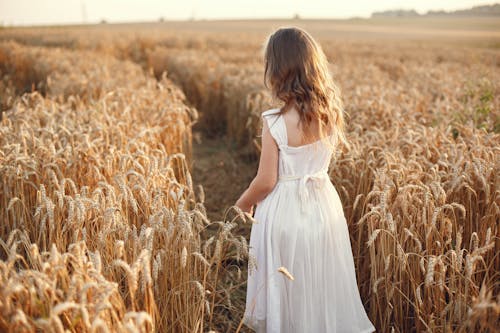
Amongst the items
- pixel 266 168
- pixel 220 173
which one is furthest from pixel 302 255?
pixel 220 173

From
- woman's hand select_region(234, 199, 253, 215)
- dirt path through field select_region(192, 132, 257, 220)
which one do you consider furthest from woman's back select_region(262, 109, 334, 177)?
dirt path through field select_region(192, 132, 257, 220)

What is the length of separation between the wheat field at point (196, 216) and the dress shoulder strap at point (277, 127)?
0.44 metres

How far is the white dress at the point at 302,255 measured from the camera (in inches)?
86.1

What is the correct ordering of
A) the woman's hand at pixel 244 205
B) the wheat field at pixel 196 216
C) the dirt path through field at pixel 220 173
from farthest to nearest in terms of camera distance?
the dirt path through field at pixel 220 173 → the woman's hand at pixel 244 205 → the wheat field at pixel 196 216

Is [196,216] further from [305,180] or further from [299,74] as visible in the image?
[299,74]

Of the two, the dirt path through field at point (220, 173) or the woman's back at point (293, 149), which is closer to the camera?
the woman's back at point (293, 149)

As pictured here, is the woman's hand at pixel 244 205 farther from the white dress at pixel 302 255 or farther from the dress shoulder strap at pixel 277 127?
the dress shoulder strap at pixel 277 127

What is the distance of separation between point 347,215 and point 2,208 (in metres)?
2.34

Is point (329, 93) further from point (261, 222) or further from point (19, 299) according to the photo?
point (19, 299)

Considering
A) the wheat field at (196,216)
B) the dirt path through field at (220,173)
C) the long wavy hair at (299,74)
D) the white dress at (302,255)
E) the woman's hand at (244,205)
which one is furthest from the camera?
the dirt path through field at (220,173)

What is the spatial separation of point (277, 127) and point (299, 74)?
28 centimetres

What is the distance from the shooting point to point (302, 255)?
2213 millimetres

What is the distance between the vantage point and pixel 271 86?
2166 mm

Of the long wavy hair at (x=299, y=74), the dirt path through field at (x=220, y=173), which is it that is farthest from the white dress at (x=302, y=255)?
the dirt path through field at (x=220, y=173)
